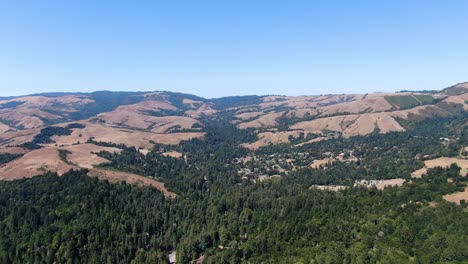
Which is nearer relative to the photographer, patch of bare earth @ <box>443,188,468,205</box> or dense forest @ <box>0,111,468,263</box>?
dense forest @ <box>0,111,468,263</box>

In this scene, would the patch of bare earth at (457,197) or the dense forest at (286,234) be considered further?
the patch of bare earth at (457,197)

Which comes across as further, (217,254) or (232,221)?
(232,221)

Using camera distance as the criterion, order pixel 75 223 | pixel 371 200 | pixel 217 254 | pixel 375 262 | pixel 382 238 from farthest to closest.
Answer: pixel 75 223 < pixel 371 200 < pixel 217 254 < pixel 382 238 < pixel 375 262

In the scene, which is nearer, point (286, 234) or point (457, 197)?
point (286, 234)

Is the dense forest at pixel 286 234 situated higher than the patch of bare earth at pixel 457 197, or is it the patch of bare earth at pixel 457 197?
the patch of bare earth at pixel 457 197

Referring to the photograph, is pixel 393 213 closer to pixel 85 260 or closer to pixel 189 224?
pixel 189 224

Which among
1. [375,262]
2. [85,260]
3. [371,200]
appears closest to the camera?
[375,262]

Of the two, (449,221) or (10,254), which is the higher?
(449,221)

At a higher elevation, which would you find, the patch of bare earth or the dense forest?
the patch of bare earth

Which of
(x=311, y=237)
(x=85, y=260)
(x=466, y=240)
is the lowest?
(x=85, y=260)

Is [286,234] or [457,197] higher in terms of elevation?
[457,197]

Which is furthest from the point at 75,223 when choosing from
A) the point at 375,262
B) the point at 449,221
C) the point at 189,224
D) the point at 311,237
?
the point at 449,221
